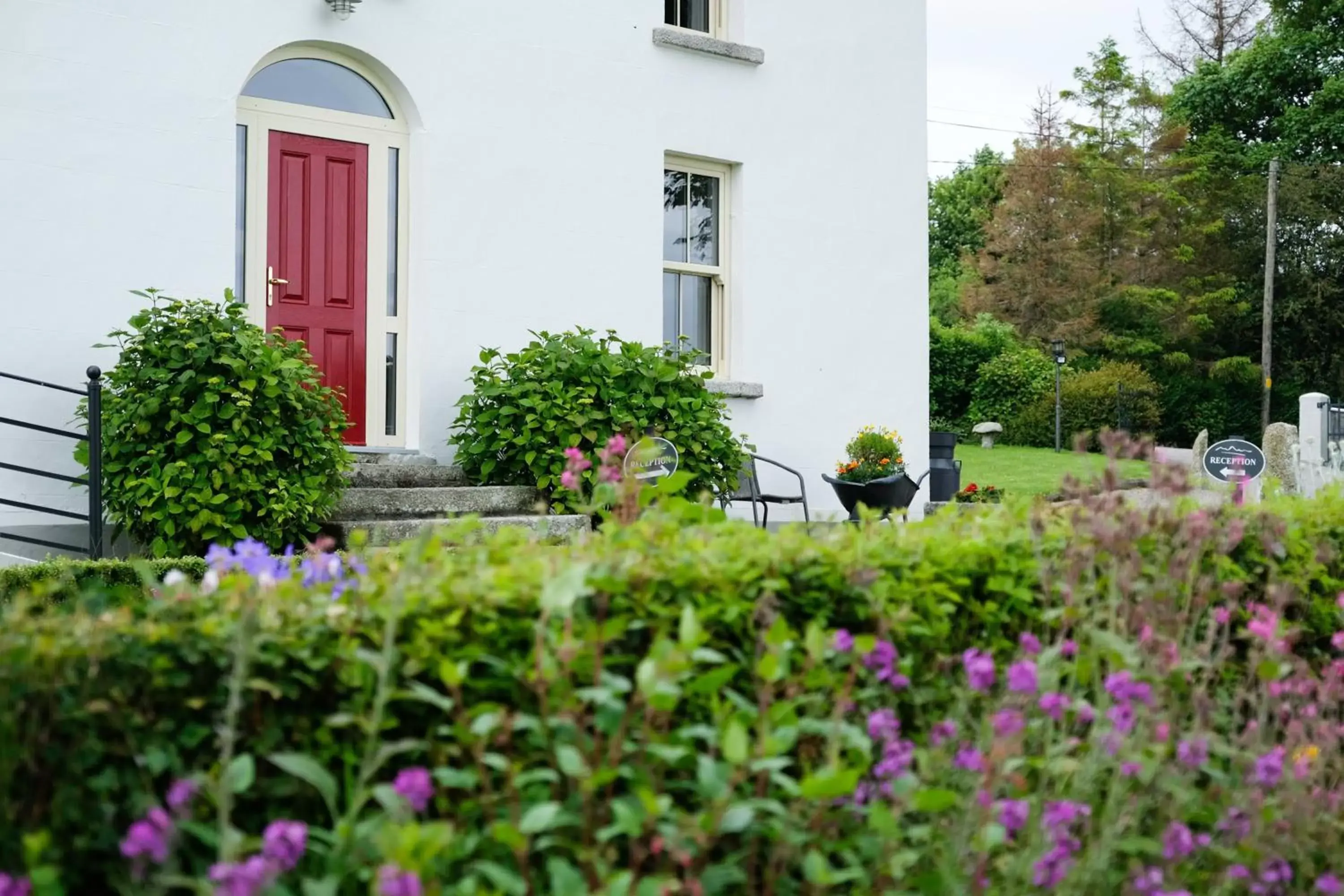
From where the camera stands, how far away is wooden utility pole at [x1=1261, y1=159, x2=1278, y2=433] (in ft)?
100

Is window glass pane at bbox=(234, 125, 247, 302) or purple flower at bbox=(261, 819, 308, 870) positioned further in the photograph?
window glass pane at bbox=(234, 125, 247, 302)

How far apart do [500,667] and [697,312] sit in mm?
8186

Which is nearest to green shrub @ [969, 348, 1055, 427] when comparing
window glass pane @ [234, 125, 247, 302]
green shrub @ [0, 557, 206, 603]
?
window glass pane @ [234, 125, 247, 302]

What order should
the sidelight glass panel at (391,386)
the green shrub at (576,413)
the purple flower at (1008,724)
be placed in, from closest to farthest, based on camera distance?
the purple flower at (1008,724)
the green shrub at (576,413)
the sidelight glass panel at (391,386)

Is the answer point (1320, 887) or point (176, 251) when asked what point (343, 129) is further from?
point (1320, 887)

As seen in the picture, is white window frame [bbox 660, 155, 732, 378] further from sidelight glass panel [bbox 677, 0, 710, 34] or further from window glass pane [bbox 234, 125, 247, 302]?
window glass pane [bbox 234, 125, 247, 302]

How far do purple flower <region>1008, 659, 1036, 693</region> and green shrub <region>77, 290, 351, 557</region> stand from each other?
16.7 feet

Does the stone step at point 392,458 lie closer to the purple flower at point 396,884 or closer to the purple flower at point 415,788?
the purple flower at point 415,788

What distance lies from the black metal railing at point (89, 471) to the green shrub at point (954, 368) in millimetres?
23626

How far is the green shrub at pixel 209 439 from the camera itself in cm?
661

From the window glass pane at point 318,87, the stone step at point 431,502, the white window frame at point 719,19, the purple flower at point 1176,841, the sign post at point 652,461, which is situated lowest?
the purple flower at point 1176,841

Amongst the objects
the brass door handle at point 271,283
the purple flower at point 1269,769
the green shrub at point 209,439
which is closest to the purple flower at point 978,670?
the purple flower at point 1269,769

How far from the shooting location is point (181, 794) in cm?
176

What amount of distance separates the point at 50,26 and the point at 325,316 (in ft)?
7.28
